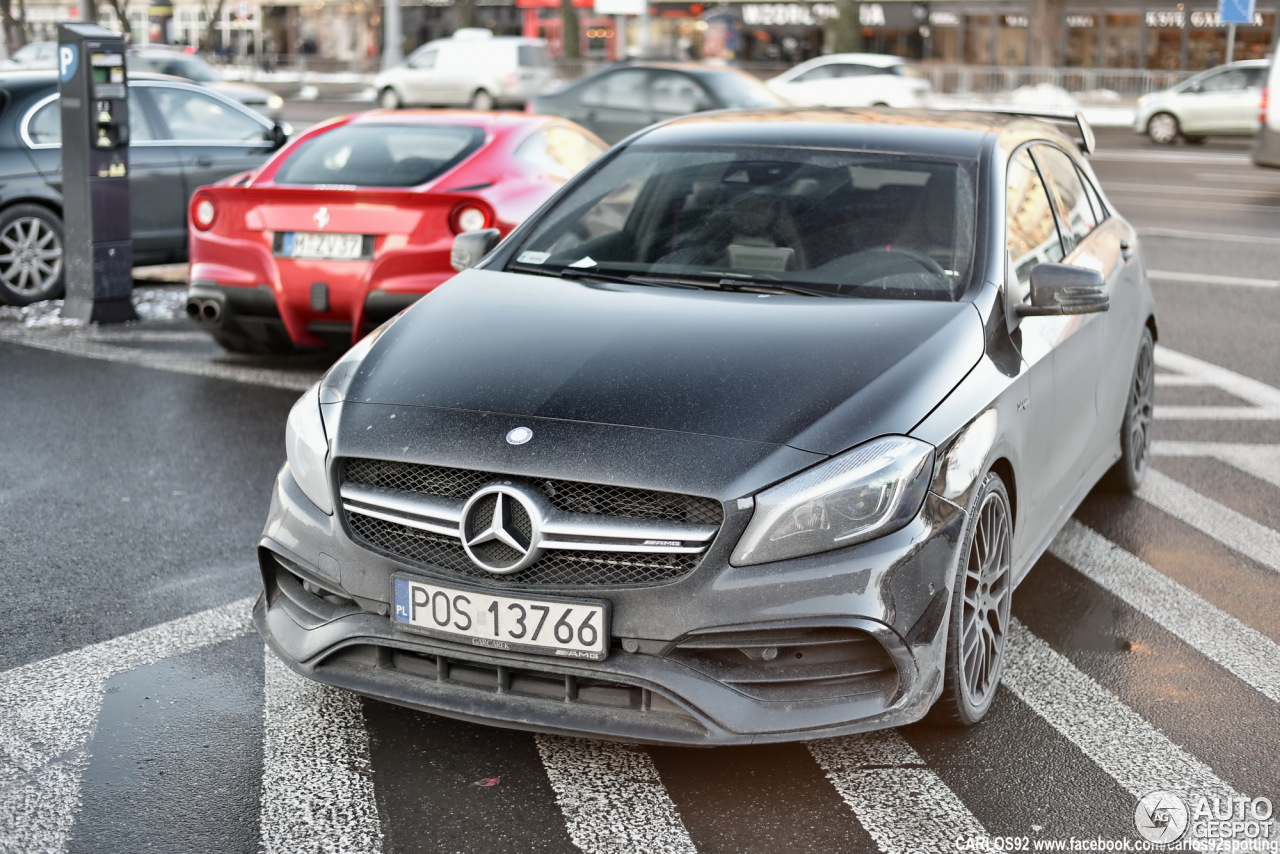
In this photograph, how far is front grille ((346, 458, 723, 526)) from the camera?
11.3ft

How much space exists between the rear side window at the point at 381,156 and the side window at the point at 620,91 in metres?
11.8

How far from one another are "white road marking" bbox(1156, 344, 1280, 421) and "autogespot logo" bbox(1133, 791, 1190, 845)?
4.52 meters

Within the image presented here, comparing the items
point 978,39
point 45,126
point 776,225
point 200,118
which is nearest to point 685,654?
point 776,225

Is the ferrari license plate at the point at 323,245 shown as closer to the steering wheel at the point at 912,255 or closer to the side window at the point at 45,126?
the side window at the point at 45,126

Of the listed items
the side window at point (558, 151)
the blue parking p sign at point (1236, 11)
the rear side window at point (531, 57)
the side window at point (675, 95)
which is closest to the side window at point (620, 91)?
the side window at point (675, 95)

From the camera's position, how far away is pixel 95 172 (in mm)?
9562

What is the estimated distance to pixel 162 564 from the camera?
5266 mm

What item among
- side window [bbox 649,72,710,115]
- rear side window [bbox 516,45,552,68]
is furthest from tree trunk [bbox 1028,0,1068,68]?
side window [bbox 649,72,710,115]

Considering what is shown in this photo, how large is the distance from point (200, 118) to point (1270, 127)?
14.2m

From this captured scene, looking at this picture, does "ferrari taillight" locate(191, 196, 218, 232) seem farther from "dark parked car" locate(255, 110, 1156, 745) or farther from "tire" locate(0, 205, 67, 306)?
"dark parked car" locate(255, 110, 1156, 745)

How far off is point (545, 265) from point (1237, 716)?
240 cm

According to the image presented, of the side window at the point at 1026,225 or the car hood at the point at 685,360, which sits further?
the side window at the point at 1026,225

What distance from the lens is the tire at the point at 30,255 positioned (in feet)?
32.8

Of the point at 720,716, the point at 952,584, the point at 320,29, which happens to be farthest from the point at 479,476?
the point at 320,29
